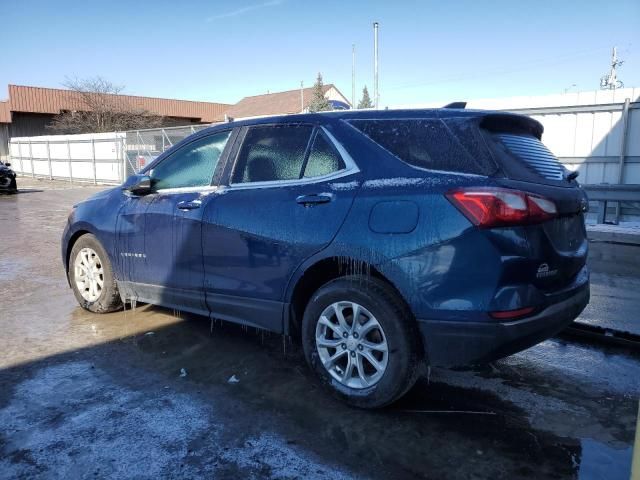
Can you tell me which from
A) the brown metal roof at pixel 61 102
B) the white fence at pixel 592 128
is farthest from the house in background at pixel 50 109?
the white fence at pixel 592 128

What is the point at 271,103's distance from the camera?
5881 centimetres

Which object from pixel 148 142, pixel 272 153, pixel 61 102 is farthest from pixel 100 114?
pixel 272 153

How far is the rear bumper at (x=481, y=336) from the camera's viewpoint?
2.72 meters

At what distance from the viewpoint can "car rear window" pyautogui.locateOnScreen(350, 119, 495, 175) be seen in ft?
9.49

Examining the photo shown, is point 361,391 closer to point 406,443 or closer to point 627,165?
point 406,443

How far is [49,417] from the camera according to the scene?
10.1 feet

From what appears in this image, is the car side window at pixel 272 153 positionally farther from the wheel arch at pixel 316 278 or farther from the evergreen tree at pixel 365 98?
the evergreen tree at pixel 365 98

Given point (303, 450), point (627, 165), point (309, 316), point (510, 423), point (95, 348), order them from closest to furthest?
point (303, 450) → point (510, 423) → point (309, 316) → point (95, 348) → point (627, 165)

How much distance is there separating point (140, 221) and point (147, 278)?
0.49 meters

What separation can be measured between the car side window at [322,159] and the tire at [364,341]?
710 mm

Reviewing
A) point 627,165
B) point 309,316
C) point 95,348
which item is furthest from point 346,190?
point 627,165

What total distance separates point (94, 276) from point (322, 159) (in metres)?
2.88

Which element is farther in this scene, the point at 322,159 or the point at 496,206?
the point at 322,159

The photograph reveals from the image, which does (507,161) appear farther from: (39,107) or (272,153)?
(39,107)
